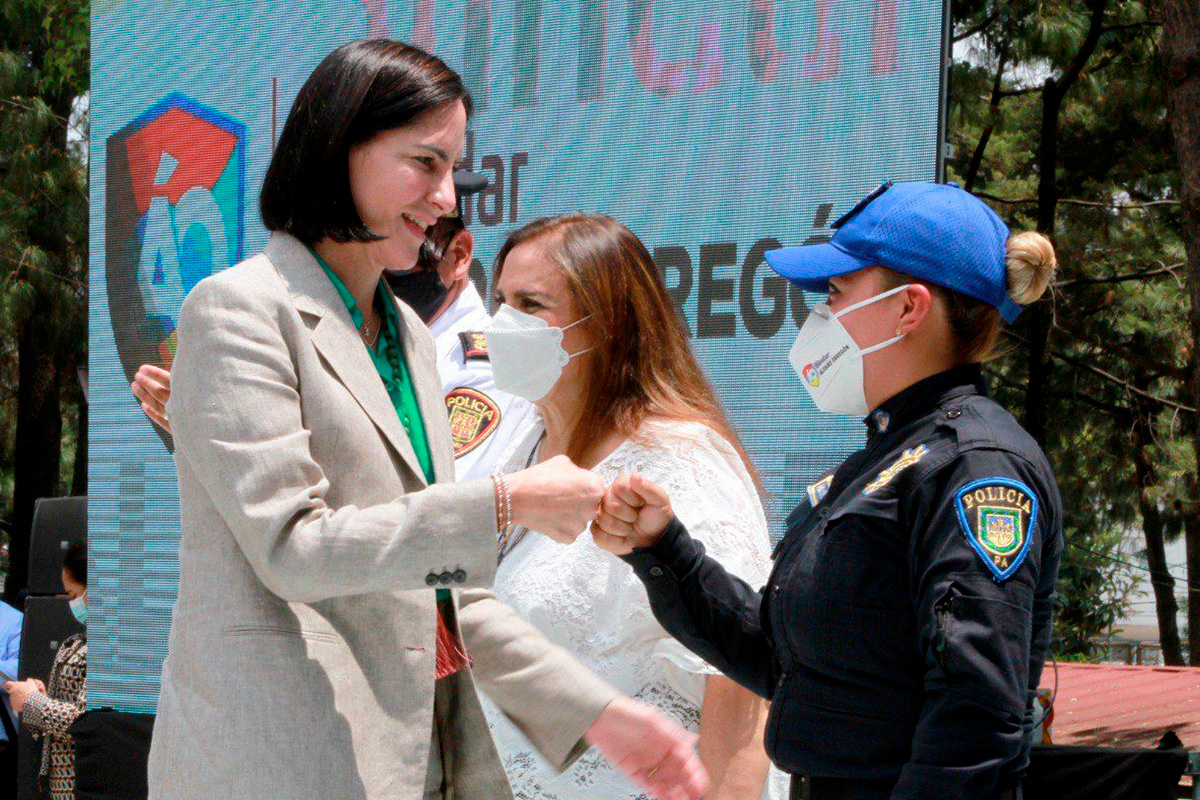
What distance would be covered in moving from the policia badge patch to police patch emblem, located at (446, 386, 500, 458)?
136 cm

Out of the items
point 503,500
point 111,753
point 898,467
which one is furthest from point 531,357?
point 111,753

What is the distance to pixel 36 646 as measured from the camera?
6.69m

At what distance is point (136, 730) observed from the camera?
5.16m

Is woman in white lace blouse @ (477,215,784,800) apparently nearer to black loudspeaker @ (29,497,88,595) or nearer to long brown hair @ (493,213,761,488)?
long brown hair @ (493,213,761,488)

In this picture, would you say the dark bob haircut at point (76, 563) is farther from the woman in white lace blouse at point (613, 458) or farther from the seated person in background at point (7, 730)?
the woman in white lace blouse at point (613, 458)

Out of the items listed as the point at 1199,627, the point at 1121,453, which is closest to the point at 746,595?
the point at 1121,453

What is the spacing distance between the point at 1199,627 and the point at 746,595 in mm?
12677

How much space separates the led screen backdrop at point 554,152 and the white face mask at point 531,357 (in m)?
1.36

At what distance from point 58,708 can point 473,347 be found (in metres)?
3.73

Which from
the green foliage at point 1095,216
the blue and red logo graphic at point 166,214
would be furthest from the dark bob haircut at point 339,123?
the green foliage at point 1095,216

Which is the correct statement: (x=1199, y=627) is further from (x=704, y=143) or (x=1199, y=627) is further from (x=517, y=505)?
(x=517, y=505)

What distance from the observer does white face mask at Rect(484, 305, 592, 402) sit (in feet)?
8.20

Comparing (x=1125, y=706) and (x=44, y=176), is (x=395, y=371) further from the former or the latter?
(x=44, y=176)

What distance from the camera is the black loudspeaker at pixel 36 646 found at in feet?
21.6
